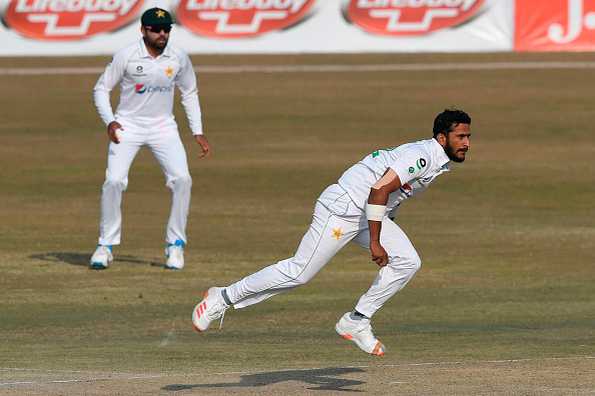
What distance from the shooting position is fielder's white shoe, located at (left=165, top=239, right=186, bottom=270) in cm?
Answer: 1514

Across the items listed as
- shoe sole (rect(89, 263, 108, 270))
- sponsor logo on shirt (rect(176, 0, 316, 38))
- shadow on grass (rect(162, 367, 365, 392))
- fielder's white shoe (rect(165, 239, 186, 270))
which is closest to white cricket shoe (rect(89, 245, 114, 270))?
shoe sole (rect(89, 263, 108, 270))

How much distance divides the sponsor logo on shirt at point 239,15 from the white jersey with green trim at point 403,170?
1847 centimetres

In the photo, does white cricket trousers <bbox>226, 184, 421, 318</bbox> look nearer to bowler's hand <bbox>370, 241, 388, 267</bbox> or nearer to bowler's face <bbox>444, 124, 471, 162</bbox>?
bowler's hand <bbox>370, 241, 388, 267</bbox>

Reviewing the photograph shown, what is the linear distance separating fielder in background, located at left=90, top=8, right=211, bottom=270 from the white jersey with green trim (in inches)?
179

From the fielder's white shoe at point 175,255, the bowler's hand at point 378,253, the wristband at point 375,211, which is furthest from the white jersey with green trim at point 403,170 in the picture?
the fielder's white shoe at point 175,255

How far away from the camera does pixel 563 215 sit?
63.0ft

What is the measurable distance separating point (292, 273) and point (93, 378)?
1.50m

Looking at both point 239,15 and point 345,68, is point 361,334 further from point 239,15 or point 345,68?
point 345,68

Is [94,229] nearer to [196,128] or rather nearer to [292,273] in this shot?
[196,128]

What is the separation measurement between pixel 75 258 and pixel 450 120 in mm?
7378

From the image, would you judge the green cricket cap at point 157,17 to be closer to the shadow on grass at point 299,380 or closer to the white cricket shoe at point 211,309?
the white cricket shoe at point 211,309

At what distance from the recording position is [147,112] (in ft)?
47.8

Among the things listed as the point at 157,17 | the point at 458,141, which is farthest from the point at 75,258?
the point at 458,141

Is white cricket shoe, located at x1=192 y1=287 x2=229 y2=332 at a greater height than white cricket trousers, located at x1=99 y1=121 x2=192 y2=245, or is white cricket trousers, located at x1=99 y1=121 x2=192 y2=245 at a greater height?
white cricket shoe, located at x1=192 y1=287 x2=229 y2=332
